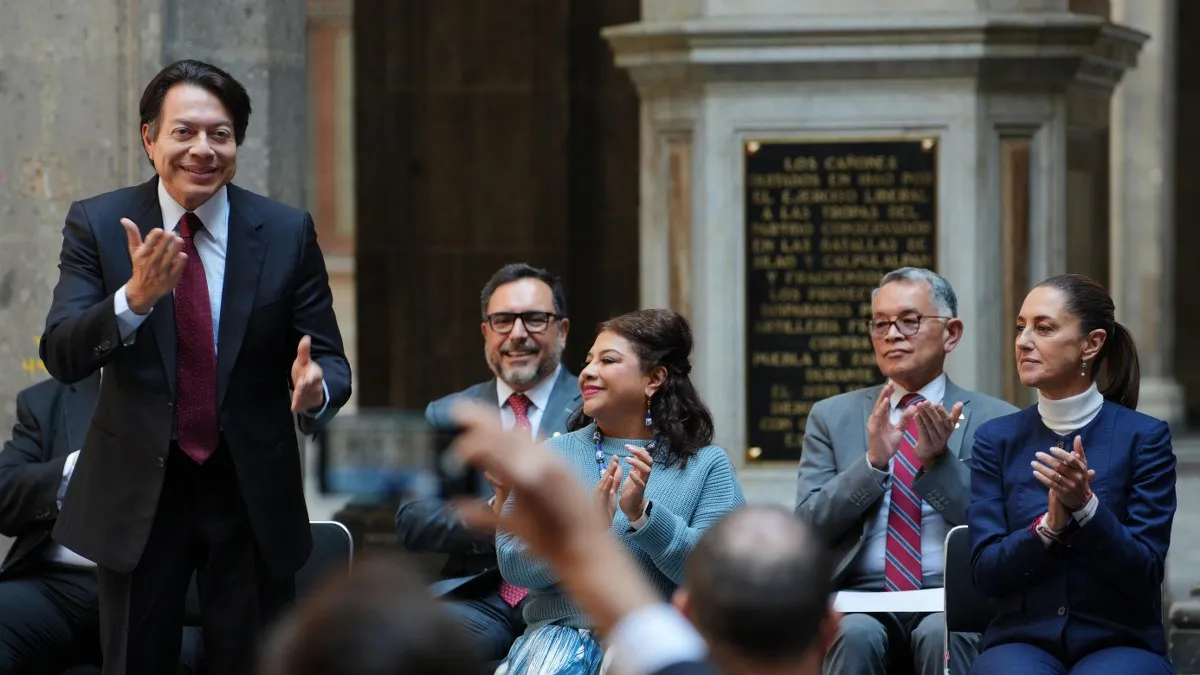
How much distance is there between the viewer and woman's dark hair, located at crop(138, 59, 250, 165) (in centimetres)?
444

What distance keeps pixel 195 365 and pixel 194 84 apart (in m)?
0.64

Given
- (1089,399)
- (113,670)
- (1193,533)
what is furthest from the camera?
(1193,533)

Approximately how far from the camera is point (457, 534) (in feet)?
19.4

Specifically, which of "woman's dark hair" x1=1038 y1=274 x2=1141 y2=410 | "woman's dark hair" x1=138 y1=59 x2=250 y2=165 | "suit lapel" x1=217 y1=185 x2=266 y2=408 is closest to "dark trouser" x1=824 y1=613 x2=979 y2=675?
"woman's dark hair" x1=1038 y1=274 x2=1141 y2=410

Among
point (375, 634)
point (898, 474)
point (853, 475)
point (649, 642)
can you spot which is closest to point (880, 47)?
point (898, 474)

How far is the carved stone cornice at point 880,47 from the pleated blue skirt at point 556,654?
11.6 ft

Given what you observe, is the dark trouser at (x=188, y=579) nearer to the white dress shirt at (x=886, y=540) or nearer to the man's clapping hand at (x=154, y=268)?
the man's clapping hand at (x=154, y=268)

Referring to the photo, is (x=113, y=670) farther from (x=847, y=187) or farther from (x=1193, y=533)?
(x=1193, y=533)

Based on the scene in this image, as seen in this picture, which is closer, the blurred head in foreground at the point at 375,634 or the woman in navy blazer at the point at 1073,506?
the blurred head in foreground at the point at 375,634

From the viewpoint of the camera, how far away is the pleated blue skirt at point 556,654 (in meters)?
4.93

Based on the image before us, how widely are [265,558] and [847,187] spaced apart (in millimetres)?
4016

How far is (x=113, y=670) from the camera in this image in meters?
4.48

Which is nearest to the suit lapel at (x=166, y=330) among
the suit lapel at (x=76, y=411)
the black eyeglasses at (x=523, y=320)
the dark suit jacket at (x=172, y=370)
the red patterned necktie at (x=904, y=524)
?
the dark suit jacket at (x=172, y=370)

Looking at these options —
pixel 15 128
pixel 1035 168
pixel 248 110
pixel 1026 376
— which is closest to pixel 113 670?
pixel 248 110
